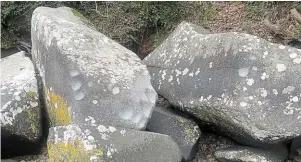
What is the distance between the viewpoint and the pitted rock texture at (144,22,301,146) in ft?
15.6

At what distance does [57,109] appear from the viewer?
508 cm

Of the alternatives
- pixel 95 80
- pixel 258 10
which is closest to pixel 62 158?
pixel 95 80

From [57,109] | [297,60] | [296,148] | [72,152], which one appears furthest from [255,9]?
[72,152]

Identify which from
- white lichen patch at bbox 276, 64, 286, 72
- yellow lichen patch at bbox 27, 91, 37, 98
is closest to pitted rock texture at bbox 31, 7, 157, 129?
yellow lichen patch at bbox 27, 91, 37, 98

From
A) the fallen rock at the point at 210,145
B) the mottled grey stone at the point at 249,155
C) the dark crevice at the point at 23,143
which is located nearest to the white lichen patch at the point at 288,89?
the mottled grey stone at the point at 249,155

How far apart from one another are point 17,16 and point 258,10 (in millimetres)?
3863

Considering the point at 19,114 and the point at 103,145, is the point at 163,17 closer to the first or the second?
the point at 19,114

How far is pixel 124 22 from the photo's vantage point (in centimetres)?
737

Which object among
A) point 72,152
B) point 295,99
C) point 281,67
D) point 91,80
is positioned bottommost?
point 72,152

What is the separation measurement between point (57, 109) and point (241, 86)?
1885mm

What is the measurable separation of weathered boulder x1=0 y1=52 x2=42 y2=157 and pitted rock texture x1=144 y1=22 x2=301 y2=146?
4.89ft

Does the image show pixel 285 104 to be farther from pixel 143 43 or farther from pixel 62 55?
pixel 143 43

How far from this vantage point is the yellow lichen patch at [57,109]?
4.95m

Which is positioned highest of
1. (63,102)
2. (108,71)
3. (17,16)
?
(108,71)
